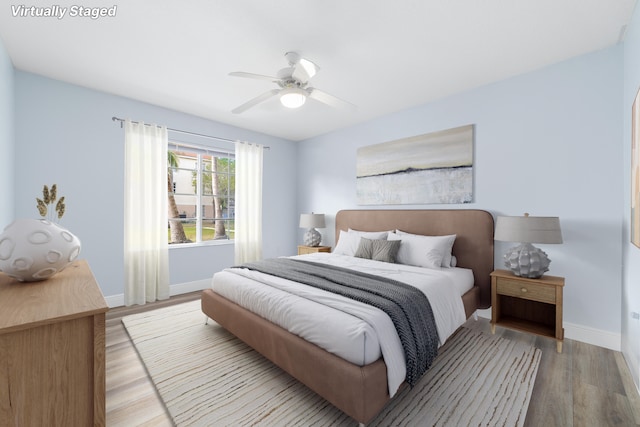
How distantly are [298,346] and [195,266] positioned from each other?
9.87ft

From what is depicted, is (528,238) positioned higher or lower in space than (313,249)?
higher

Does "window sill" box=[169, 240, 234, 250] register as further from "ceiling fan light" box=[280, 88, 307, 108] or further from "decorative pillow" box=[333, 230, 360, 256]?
"ceiling fan light" box=[280, 88, 307, 108]

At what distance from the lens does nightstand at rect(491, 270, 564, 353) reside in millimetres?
2387

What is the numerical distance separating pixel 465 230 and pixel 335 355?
231cm

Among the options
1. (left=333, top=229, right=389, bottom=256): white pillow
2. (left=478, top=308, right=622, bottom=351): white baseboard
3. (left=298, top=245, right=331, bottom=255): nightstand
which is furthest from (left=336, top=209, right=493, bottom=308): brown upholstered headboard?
(left=298, top=245, right=331, bottom=255): nightstand

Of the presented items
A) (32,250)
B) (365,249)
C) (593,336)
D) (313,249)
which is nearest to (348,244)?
(365,249)

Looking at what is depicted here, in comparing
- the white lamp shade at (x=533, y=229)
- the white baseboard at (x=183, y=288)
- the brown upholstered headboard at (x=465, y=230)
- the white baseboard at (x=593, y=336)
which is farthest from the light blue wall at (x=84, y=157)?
the white baseboard at (x=593, y=336)

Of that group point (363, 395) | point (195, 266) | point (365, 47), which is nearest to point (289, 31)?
point (365, 47)

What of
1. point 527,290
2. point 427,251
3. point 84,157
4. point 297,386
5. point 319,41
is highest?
point 319,41

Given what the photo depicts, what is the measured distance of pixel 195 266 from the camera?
4.22 meters

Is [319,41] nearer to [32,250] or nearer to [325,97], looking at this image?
[325,97]

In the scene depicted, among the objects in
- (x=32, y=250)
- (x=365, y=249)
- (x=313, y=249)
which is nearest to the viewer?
(x=32, y=250)

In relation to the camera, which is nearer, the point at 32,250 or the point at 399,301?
the point at 32,250

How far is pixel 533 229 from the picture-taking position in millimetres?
2416
